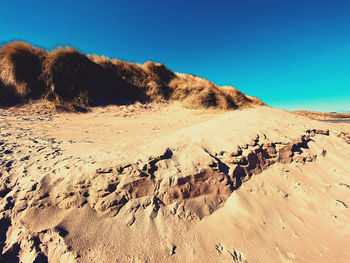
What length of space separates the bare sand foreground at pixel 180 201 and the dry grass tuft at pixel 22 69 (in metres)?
5.01

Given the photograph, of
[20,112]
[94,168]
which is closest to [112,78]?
[20,112]

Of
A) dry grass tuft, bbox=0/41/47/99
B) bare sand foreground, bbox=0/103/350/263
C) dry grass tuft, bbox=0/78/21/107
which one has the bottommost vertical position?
bare sand foreground, bbox=0/103/350/263

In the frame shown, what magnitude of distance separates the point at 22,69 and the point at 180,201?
9505 mm

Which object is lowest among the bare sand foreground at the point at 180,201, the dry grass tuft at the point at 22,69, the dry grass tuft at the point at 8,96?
the bare sand foreground at the point at 180,201

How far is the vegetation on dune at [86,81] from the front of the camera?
22.2ft

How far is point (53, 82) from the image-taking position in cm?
734

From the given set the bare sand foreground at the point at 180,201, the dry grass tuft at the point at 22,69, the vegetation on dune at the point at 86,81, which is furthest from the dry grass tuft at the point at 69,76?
the bare sand foreground at the point at 180,201

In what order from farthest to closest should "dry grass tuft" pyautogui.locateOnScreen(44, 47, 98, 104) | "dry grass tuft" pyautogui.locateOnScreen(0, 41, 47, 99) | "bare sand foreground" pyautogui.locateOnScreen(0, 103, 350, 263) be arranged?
"dry grass tuft" pyautogui.locateOnScreen(44, 47, 98, 104)
"dry grass tuft" pyautogui.locateOnScreen(0, 41, 47, 99)
"bare sand foreground" pyautogui.locateOnScreen(0, 103, 350, 263)

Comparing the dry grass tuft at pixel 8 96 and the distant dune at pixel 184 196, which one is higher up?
the dry grass tuft at pixel 8 96

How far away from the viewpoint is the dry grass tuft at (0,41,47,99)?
6.64m

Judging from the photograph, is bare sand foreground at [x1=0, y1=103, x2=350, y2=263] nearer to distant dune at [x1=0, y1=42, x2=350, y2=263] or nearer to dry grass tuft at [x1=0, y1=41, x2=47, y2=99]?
distant dune at [x1=0, y1=42, x2=350, y2=263]

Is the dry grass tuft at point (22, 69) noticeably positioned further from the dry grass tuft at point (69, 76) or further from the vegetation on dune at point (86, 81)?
the dry grass tuft at point (69, 76)

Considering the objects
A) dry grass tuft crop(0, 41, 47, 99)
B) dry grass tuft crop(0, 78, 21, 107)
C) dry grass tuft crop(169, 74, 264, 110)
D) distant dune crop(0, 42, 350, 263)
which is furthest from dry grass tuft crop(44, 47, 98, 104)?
dry grass tuft crop(169, 74, 264, 110)

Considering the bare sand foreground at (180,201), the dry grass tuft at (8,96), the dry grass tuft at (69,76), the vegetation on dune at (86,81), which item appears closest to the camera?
the bare sand foreground at (180,201)
